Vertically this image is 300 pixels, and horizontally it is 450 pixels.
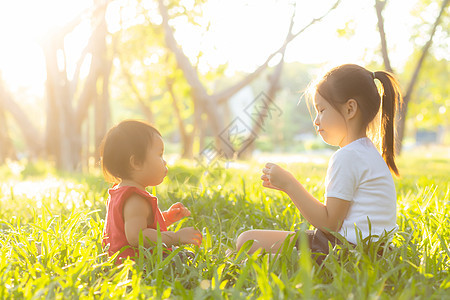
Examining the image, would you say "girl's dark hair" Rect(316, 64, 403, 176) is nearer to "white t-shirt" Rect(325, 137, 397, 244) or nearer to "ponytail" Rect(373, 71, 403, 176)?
"ponytail" Rect(373, 71, 403, 176)

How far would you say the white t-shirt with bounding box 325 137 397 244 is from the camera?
1.93 m

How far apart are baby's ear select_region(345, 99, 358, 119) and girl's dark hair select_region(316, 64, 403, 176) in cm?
2

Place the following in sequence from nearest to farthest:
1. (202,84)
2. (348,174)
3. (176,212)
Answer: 1. (348,174)
2. (176,212)
3. (202,84)

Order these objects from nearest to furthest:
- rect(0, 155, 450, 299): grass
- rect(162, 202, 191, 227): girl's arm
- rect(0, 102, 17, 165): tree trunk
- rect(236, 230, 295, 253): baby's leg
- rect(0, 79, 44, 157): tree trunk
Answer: rect(0, 155, 450, 299): grass, rect(236, 230, 295, 253): baby's leg, rect(162, 202, 191, 227): girl's arm, rect(0, 79, 44, 157): tree trunk, rect(0, 102, 17, 165): tree trunk

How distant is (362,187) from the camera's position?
1.96m

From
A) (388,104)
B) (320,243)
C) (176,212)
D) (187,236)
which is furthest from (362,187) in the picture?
(176,212)

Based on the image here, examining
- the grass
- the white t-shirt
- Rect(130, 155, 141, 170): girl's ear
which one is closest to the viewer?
the grass

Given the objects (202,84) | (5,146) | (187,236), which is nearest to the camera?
(187,236)

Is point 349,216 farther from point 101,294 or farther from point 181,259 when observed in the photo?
point 101,294

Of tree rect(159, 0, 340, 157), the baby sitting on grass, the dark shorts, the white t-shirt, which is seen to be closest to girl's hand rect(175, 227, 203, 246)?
the baby sitting on grass

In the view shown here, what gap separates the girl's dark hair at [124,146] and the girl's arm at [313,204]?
1.99 feet

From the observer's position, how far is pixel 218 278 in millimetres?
1730

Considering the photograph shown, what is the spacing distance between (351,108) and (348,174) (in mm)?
304

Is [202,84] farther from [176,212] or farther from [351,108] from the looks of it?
[351,108]
